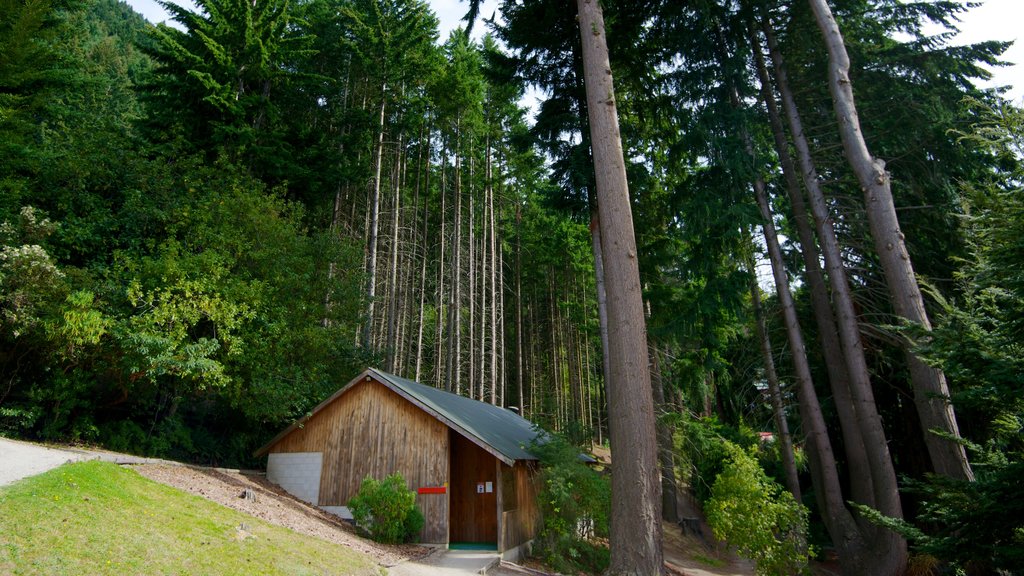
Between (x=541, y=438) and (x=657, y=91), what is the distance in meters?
9.95

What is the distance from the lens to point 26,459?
8.48 meters

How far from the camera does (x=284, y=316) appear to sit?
1412 cm

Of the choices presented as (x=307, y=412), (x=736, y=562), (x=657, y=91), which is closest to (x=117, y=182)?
(x=307, y=412)

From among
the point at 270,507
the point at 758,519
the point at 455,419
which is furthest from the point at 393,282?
the point at 758,519

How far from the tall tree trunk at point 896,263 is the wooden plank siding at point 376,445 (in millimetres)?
9468

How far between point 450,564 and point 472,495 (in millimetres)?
4025

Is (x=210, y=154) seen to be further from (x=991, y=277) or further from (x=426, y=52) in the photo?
(x=991, y=277)

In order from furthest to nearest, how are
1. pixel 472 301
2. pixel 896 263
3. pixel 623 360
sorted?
pixel 472 301
pixel 896 263
pixel 623 360

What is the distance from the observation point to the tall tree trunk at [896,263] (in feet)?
25.7

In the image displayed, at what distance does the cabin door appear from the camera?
13.9 meters

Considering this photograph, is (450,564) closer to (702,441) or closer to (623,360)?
(623,360)

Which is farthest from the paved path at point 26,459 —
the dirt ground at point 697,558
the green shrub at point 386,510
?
the dirt ground at point 697,558

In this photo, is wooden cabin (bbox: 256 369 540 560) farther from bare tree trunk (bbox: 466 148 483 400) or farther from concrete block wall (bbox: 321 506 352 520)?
bare tree trunk (bbox: 466 148 483 400)

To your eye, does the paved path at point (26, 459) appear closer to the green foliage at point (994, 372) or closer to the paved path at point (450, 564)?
the paved path at point (450, 564)
